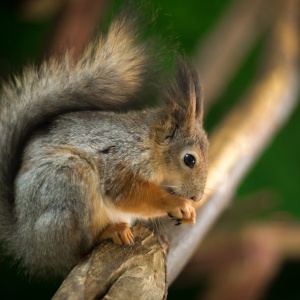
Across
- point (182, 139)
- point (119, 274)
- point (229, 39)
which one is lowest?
point (119, 274)

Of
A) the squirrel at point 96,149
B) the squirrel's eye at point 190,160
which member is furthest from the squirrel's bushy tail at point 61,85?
the squirrel's eye at point 190,160

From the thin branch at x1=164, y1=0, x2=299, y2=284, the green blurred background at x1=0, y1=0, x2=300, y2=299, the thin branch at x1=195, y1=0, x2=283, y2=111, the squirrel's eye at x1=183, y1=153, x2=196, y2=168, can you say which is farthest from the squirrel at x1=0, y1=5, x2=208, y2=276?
the green blurred background at x1=0, y1=0, x2=300, y2=299

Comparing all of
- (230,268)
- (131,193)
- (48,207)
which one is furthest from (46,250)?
(230,268)

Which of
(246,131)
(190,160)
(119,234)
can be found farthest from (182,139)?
(246,131)

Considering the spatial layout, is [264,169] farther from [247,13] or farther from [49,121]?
[49,121]

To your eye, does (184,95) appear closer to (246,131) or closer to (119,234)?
(119,234)

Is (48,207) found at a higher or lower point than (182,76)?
lower
